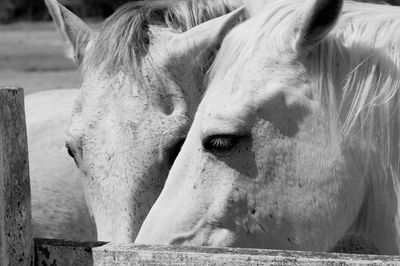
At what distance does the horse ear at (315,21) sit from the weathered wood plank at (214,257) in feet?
2.73

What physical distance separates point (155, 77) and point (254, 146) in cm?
95

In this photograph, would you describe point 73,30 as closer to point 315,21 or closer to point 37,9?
point 315,21

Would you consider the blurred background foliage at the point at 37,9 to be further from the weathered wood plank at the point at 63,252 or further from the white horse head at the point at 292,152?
the weathered wood plank at the point at 63,252

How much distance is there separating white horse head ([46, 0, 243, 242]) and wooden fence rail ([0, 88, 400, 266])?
3.27 ft

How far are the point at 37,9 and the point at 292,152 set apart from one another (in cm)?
2602

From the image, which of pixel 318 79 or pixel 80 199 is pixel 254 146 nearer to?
pixel 318 79

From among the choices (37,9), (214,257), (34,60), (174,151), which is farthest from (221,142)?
(37,9)

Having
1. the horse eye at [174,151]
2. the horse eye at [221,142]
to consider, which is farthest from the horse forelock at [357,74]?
the horse eye at [174,151]

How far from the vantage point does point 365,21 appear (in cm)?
259

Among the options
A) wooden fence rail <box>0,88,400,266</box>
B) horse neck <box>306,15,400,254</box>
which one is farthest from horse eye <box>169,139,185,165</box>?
wooden fence rail <box>0,88,400,266</box>

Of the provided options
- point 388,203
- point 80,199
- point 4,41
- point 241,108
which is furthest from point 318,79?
point 4,41

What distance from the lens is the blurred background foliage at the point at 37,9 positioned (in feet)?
83.0

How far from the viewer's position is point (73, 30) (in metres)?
3.69

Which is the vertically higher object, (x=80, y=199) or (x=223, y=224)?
(x=80, y=199)
